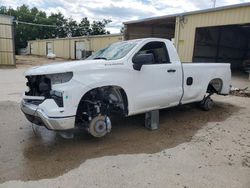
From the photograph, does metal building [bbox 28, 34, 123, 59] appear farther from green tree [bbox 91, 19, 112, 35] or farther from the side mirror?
the side mirror

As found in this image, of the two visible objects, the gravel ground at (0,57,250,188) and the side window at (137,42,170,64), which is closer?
the gravel ground at (0,57,250,188)

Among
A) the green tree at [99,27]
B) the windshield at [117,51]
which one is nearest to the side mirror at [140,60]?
the windshield at [117,51]

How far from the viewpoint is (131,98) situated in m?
4.86

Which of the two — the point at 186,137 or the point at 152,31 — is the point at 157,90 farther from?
the point at 152,31

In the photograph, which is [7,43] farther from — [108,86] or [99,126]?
[99,126]

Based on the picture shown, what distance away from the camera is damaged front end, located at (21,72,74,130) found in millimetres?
4027

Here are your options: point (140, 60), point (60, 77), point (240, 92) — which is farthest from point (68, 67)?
point (240, 92)

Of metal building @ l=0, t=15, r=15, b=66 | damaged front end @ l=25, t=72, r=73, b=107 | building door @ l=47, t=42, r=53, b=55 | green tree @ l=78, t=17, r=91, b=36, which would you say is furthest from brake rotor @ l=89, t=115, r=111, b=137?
green tree @ l=78, t=17, r=91, b=36

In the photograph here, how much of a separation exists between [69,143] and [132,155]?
1.24 metres

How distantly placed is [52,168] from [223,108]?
5547 mm

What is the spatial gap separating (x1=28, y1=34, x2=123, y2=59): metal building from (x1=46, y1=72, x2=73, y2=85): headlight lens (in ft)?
69.1

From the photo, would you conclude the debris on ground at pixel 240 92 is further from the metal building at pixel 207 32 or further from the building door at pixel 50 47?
the building door at pixel 50 47

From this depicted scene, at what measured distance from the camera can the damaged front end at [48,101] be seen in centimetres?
403

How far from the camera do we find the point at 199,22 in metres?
14.4
